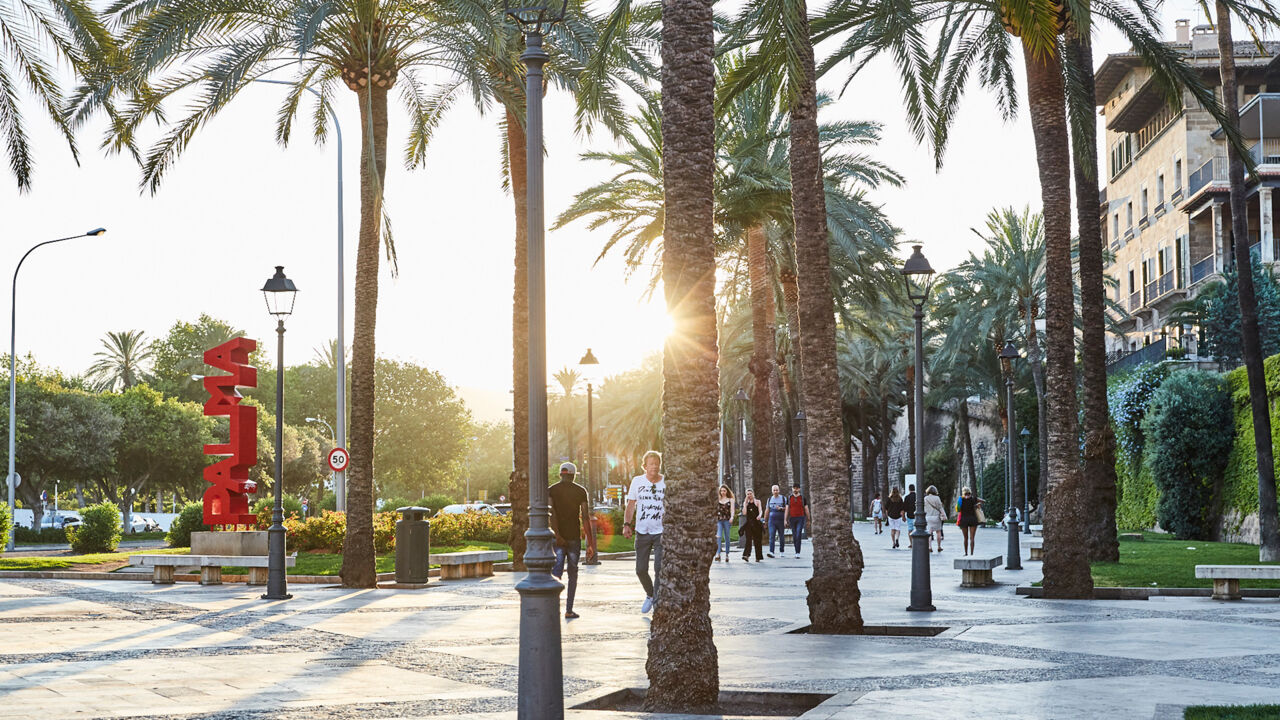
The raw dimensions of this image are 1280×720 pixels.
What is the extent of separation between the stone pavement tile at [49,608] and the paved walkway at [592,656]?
2.2 inches

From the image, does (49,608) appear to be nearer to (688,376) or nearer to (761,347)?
(688,376)

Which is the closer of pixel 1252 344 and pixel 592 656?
pixel 592 656

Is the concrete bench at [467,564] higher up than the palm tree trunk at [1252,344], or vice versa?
the palm tree trunk at [1252,344]

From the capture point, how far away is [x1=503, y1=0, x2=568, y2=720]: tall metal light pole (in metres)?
6.93

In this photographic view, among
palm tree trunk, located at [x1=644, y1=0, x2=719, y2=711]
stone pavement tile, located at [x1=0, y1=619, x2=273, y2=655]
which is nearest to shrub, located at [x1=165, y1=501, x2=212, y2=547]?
stone pavement tile, located at [x1=0, y1=619, x2=273, y2=655]

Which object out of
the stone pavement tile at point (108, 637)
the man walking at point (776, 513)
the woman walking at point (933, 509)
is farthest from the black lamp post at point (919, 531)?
the man walking at point (776, 513)

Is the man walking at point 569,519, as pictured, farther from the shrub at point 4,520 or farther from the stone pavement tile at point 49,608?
the shrub at point 4,520

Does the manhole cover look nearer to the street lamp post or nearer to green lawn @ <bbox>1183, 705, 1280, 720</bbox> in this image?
green lawn @ <bbox>1183, 705, 1280, 720</bbox>

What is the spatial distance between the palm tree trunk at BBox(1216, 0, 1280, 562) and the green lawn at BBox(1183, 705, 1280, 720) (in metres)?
15.9

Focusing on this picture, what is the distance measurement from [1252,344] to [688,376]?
1721cm

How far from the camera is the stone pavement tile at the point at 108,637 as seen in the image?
1225 cm

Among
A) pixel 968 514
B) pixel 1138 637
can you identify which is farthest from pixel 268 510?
pixel 1138 637

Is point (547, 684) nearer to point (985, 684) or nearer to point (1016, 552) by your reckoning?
point (985, 684)

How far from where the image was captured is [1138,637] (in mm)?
12219
